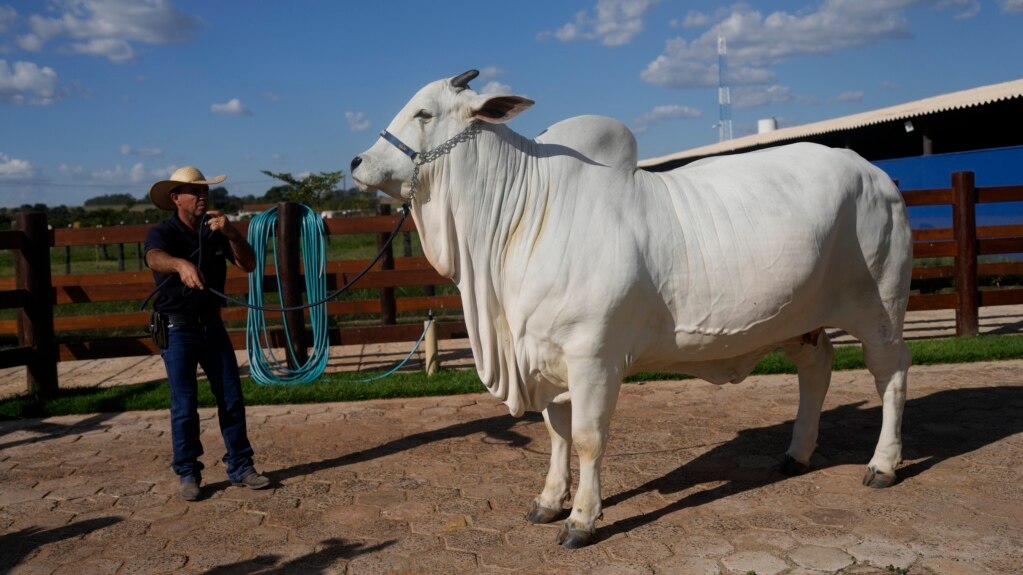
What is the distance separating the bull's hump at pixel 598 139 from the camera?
13.8ft

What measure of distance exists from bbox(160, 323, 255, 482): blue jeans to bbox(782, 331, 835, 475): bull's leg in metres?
3.12

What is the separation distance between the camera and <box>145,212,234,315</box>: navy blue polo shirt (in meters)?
4.85

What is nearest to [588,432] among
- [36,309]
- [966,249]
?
[36,309]

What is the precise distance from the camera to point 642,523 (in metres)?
4.15

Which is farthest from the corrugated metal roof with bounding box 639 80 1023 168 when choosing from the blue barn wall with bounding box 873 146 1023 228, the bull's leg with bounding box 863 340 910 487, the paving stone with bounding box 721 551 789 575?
the paving stone with bounding box 721 551 789 575

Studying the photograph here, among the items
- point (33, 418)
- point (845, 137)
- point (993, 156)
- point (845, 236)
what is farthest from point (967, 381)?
point (845, 137)

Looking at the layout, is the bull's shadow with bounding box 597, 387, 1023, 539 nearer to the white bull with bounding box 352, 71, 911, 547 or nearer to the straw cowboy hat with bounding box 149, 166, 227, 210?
the white bull with bounding box 352, 71, 911, 547

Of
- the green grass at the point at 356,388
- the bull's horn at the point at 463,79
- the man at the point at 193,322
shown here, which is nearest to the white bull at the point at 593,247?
the bull's horn at the point at 463,79

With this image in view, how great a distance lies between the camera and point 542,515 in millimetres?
4223

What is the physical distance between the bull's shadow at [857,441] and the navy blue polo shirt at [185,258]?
8.41ft

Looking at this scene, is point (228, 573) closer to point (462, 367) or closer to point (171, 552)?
point (171, 552)

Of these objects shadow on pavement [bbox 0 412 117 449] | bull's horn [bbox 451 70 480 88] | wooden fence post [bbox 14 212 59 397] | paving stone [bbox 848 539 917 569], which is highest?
bull's horn [bbox 451 70 480 88]

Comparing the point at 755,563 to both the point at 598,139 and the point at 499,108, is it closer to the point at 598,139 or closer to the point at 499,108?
the point at 598,139

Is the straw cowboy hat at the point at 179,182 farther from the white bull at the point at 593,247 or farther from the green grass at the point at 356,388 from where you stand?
the green grass at the point at 356,388
